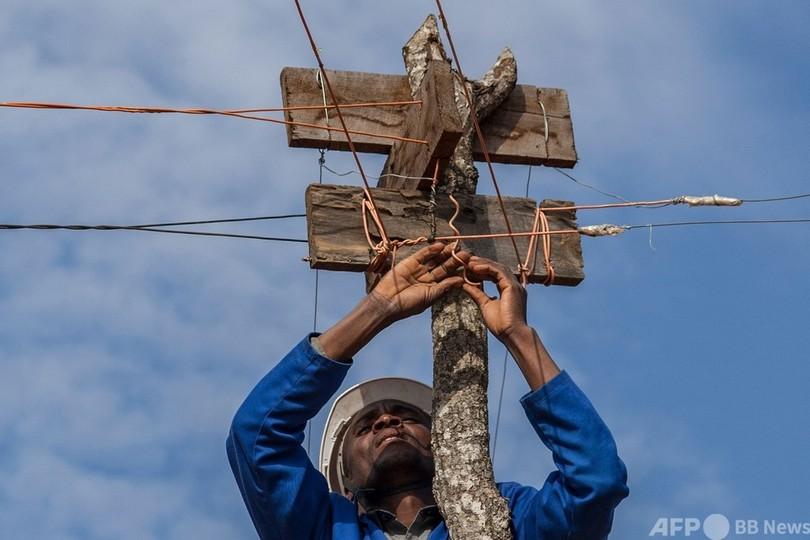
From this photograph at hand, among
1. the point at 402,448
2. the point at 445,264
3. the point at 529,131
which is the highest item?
the point at 529,131

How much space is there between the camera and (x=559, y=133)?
21.0 ft

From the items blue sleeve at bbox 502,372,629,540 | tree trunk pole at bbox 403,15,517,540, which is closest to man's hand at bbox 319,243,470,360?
tree trunk pole at bbox 403,15,517,540

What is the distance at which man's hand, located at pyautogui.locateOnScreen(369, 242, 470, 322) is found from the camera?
5.44m

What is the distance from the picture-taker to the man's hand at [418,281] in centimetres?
544

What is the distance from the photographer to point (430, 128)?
5.72 meters

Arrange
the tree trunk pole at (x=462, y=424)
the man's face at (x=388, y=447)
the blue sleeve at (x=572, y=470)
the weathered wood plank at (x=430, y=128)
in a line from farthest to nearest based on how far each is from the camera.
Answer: the man's face at (x=388, y=447) → the weathered wood plank at (x=430, y=128) → the tree trunk pole at (x=462, y=424) → the blue sleeve at (x=572, y=470)

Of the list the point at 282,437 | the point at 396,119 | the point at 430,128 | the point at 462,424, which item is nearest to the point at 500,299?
the point at 462,424

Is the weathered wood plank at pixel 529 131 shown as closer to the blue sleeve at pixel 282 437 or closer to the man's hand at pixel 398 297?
the man's hand at pixel 398 297

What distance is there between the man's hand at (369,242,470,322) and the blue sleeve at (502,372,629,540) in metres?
0.51

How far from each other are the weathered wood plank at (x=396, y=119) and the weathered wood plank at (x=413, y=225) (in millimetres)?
362

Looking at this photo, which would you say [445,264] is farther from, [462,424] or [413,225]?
[462,424]

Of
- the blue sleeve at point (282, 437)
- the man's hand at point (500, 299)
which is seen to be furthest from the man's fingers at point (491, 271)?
the blue sleeve at point (282, 437)

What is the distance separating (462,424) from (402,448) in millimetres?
490

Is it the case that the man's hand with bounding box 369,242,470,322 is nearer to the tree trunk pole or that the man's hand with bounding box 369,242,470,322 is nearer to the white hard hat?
the tree trunk pole
